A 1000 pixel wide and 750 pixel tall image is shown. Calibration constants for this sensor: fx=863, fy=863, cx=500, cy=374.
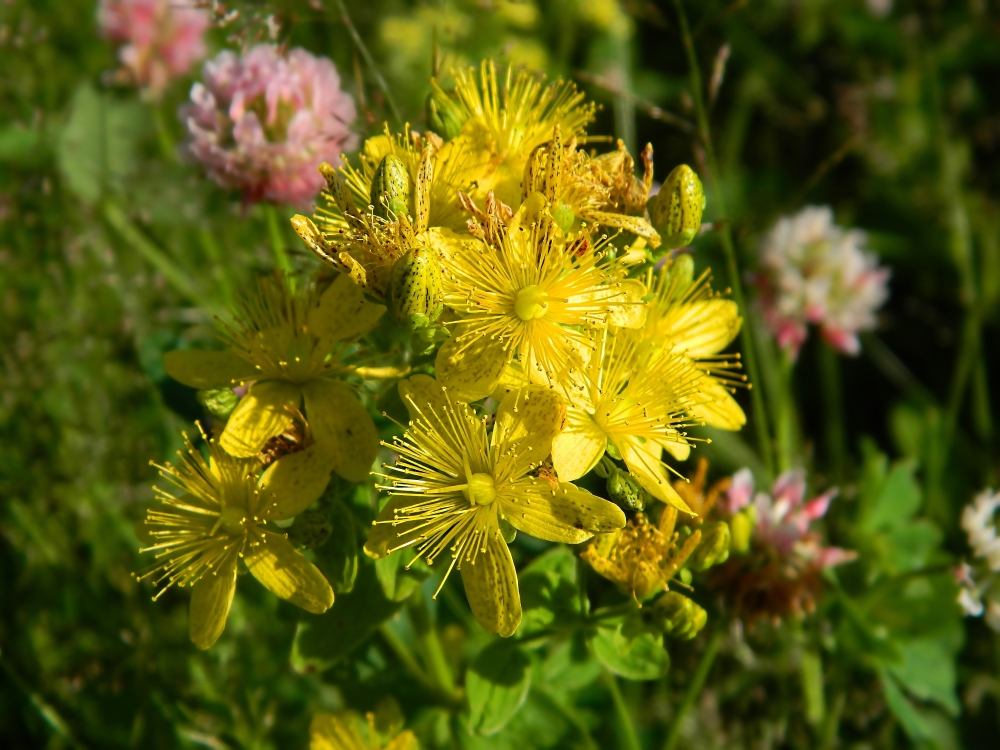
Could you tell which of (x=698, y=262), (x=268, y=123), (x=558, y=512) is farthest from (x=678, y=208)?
(x=698, y=262)

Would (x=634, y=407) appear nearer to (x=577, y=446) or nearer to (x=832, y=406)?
(x=577, y=446)

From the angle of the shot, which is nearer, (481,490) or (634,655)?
(481,490)

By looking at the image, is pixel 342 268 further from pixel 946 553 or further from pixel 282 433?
pixel 946 553

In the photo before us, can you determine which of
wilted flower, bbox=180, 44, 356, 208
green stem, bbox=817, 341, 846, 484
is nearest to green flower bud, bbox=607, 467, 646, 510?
wilted flower, bbox=180, 44, 356, 208

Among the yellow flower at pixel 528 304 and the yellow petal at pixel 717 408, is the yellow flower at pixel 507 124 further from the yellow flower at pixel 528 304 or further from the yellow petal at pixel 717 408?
the yellow petal at pixel 717 408

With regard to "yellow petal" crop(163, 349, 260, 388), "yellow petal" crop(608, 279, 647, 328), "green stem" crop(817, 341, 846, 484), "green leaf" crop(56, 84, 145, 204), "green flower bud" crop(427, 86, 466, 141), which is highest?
"green flower bud" crop(427, 86, 466, 141)

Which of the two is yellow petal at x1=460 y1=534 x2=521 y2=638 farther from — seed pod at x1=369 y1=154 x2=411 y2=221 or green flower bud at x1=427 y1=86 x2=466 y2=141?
green flower bud at x1=427 y1=86 x2=466 y2=141
